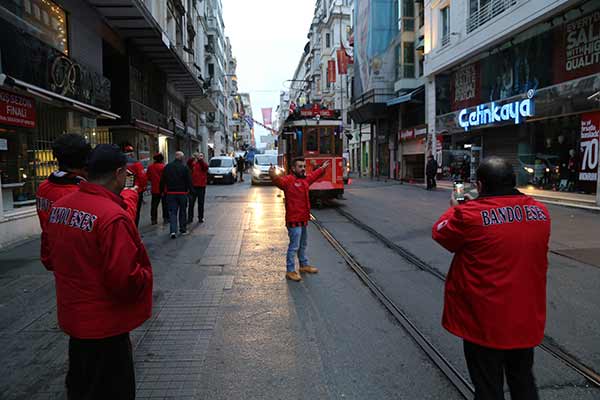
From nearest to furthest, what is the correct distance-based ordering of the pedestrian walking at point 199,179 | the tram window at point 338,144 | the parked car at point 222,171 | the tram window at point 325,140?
the pedestrian walking at point 199,179 → the tram window at point 325,140 → the tram window at point 338,144 → the parked car at point 222,171

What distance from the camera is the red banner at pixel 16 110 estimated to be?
909 cm

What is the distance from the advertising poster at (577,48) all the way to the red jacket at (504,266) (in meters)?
14.5

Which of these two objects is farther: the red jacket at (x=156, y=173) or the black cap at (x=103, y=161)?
the red jacket at (x=156, y=173)

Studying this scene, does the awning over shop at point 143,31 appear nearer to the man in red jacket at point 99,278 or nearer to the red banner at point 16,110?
the red banner at point 16,110

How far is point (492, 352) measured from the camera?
2.65m

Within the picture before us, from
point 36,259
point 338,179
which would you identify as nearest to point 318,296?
point 36,259

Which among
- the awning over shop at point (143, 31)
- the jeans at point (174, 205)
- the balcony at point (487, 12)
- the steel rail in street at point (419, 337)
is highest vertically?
the balcony at point (487, 12)

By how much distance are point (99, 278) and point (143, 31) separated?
17.1 meters

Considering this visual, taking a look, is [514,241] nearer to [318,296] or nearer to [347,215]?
[318,296]

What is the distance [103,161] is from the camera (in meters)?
2.46

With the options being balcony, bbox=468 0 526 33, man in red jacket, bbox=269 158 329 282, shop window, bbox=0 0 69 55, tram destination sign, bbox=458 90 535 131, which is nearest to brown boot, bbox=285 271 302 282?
man in red jacket, bbox=269 158 329 282

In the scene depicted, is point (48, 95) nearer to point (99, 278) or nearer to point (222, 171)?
point (99, 278)

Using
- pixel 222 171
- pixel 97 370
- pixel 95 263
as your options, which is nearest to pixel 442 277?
pixel 97 370

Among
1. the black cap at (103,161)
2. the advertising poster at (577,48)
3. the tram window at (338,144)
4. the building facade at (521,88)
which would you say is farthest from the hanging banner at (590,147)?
the black cap at (103,161)
